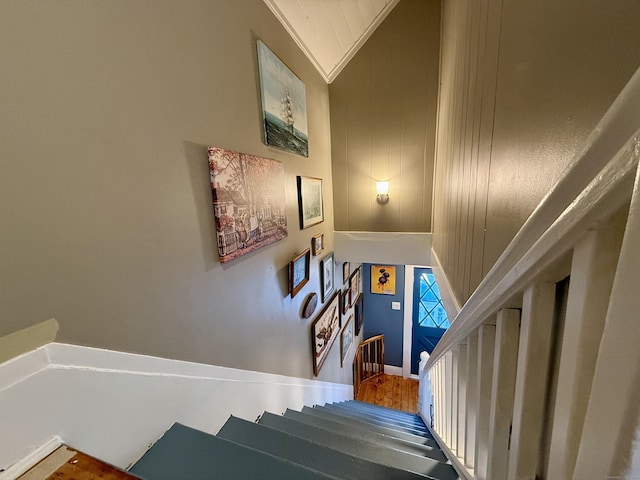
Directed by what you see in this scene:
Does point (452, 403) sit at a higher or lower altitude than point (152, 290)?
lower

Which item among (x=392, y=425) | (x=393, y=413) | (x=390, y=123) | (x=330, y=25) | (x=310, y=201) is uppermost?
(x=330, y=25)

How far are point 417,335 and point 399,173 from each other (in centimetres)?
318

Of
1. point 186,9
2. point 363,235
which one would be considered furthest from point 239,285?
point 363,235

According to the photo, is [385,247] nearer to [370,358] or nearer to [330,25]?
[330,25]

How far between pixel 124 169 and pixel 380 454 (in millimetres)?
1495

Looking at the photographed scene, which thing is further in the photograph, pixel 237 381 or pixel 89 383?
pixel 237 381

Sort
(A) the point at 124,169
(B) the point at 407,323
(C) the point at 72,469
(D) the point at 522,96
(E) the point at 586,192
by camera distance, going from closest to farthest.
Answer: (E) the point at 586,192
(C) the point at 72,469
(D) the point at 522,96
(A) the point at 124,169
(B) the point at 407,323

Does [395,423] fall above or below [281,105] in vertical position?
below

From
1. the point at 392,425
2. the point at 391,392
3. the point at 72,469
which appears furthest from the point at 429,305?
the point at 72,469

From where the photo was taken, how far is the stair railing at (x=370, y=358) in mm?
4766

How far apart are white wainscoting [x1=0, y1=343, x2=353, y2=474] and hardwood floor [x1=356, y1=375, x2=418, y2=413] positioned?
155 inches

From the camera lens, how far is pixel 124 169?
822mm

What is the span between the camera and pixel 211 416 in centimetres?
114

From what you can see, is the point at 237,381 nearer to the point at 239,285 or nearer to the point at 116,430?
the point at 239,285
